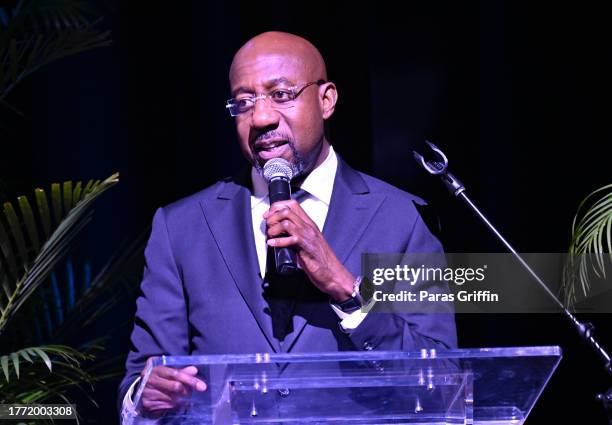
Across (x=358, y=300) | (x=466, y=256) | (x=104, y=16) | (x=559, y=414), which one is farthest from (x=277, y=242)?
(x=104, y=16)

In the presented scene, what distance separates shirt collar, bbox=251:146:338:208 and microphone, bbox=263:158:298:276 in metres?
0.22

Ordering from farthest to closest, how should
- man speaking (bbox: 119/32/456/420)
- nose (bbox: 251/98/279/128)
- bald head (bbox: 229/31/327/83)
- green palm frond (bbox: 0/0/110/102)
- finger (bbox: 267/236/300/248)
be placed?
green palm frond (bbox: 0/0/110/102) → bald head (bbox: 229/31/327/83) → nose (bbox: 251/98/279/128) → man speaking (bbox: 119/32/456/420) → finger (bbox: 267/236/300/248)

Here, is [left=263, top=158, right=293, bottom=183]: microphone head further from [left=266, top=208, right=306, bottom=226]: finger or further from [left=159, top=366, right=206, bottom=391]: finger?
[left=159, top=366, right=206, bottom=391]: finger

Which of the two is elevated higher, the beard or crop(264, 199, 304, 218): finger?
the beard

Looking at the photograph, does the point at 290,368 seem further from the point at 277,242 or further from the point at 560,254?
the point at 560,254

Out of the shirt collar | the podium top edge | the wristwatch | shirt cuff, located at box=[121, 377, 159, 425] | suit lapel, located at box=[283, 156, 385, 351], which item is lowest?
shirt cuff, located at box=[121, 377, 159, 425]

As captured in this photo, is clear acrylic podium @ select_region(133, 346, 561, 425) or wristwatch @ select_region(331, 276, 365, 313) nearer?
clear acrylic podium @ select_region(133, 346, 561, 425)

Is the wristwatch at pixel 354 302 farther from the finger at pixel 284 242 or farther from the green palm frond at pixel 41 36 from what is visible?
the green palm frond at pixel 41 36

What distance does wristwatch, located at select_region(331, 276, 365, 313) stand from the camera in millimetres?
2373

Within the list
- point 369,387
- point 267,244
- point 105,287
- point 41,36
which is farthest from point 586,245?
point 41,36

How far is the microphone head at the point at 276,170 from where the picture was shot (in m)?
2.45

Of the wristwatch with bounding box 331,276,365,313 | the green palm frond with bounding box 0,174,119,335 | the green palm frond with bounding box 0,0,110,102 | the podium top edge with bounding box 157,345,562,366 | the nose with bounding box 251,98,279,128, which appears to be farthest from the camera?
the green palm frond with bounding box 0,0,110,102

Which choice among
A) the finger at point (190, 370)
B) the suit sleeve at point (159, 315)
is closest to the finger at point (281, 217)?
the finger at point (190, 370)

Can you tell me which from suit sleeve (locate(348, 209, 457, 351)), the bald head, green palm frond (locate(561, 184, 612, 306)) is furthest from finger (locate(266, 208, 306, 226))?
green palm frond (locate(561, 184, 612, 306))
